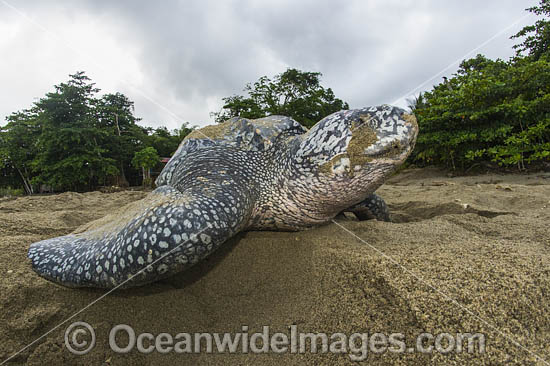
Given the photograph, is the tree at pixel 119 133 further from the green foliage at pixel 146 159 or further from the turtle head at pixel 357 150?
the turtle head at pixel 357 150

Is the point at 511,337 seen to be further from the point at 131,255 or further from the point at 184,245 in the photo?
the point at 131,255

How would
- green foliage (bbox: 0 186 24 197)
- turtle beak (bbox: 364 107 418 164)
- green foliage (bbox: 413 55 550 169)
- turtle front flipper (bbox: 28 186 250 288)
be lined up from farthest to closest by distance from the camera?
green foliage (bbox: 0 186 24 197)
green foliage (bbox: 413 55 550 169)
turtle beak (bbox: 364 107 418 164)
turtle front flipper (bbox: 28 186 250 288)

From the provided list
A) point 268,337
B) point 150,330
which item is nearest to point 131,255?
point 150,330

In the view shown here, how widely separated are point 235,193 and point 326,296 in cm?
61

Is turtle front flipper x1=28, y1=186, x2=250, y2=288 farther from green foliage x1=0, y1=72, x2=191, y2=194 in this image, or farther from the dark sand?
green foliage x1=0, y1=72, x2=191, y2=194

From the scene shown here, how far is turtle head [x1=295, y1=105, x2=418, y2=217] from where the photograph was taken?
4.08 feet

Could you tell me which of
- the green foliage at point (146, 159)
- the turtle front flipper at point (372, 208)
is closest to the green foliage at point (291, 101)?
the green foliage at point (146, 159)

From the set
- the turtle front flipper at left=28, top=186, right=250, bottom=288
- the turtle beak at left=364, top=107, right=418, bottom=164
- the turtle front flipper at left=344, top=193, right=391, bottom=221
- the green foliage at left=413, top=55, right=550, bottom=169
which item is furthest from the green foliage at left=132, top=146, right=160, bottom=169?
the turtle beak at left=364, top=107, right=418, bottom=164

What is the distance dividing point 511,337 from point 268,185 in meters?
1.14

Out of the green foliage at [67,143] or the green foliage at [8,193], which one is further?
the green foliage at [67,143]

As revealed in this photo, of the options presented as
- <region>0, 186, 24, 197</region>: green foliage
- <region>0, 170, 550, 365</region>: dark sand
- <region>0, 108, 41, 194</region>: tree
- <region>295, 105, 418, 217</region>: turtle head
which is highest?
<region>0, 108, 41, 194</region>: tree

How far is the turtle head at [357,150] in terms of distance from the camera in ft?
4.08

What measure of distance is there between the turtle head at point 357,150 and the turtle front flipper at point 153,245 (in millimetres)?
472

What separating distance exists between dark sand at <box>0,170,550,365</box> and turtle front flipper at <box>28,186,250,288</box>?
118 millimetres
